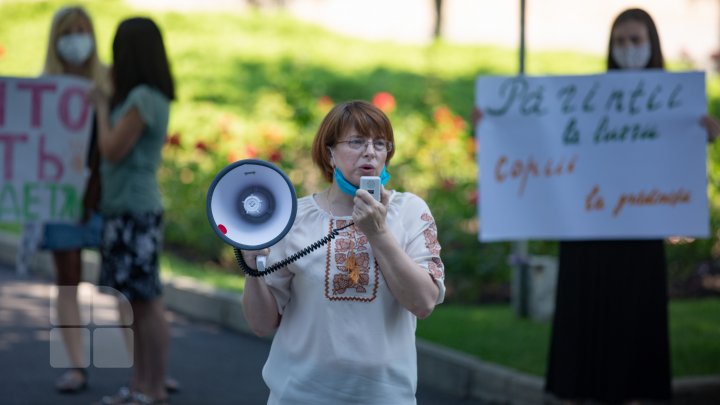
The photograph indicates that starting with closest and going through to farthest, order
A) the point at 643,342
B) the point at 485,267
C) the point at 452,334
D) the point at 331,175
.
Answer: the point at 331,175
the point at 643,342
the point at 452,334
the point at 485,267

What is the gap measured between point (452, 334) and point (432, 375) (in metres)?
0.72

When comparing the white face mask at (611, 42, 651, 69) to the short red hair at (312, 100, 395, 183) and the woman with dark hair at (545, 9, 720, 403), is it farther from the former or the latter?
the short red hair at (312, 100, 395, 183)

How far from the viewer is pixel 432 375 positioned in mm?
6980

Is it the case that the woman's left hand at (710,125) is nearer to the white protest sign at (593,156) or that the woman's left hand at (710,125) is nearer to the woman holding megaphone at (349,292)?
the white protest sign at (593,156)

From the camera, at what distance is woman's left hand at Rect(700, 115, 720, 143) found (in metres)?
5.82

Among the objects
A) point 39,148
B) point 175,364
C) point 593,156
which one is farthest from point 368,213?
point 175,364

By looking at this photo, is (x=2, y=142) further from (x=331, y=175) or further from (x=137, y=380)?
(x=331, y=175)

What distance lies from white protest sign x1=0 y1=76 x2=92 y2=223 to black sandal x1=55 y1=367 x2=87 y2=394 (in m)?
0.91

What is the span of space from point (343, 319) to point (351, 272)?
0.42ft

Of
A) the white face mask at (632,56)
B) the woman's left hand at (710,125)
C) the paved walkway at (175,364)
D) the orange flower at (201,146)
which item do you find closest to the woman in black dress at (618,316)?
the white face mask at (632,56)

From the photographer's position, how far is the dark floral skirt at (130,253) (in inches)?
227

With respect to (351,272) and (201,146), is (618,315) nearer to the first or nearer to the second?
(351,272)

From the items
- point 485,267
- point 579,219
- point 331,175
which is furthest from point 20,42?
point 331,175

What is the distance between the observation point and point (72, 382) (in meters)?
6.58
